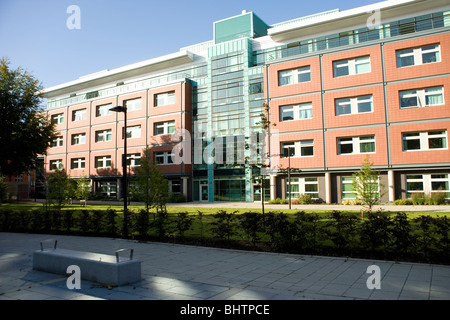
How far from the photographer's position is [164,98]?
138ft

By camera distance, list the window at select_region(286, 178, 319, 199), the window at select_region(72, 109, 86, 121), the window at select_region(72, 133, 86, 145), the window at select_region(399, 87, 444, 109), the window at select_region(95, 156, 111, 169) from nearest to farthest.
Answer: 1. the window at select_region(399, 87, 444, 109)
2. the window at select_region(286, 178, 319, 199)
3. the window at select_region(95, 156, 111, 169)
4. the window at select_region(72, 133, 86, 145)
5. the window at select_region(72, 109, 86, 121)

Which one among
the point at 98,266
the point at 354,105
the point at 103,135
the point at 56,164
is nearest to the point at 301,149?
the point at 354,105

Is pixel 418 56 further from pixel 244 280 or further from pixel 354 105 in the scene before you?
pixel 244 280

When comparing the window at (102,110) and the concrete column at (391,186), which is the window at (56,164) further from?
the concrete column at (391,186)

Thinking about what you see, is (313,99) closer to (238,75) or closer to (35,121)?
(238,75)

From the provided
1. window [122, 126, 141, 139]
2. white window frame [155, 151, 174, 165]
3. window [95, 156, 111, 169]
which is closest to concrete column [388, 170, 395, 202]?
white window frame [155, 151, 174, 165]

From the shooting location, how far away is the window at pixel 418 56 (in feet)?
88.8

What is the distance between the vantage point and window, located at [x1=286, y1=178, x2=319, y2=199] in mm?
31141

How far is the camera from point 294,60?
3281 cm

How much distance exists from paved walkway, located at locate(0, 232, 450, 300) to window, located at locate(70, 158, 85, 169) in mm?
42360

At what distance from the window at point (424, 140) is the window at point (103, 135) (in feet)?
124

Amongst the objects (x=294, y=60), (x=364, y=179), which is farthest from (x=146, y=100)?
(x=364, y=179)

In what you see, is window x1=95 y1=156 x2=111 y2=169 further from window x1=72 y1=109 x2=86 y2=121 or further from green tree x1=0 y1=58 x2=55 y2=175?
green tree x1=0 y1=58 x2=55 y2=175
